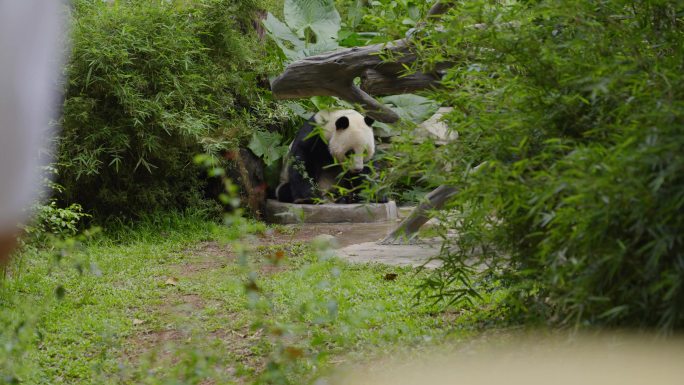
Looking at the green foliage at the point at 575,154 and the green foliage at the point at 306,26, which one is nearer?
the green foliage at the point at 575,154

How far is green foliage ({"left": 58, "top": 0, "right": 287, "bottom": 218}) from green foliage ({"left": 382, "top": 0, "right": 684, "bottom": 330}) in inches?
187

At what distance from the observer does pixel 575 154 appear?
2.70 m

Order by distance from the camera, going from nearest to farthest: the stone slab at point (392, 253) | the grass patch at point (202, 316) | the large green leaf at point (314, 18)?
the grass patch at point (202, 316) → the stone slab at point (392, 253) → the large green leaf at point (314, 18)

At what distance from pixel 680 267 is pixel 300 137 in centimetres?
724

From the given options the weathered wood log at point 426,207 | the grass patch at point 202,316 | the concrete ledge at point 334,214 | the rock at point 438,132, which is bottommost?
the concrete ledge at point 334,214

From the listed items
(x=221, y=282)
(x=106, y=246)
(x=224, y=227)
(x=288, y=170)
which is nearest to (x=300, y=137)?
(x=288, y=170)

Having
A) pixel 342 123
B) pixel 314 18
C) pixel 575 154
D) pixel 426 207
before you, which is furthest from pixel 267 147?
pixel 575 154

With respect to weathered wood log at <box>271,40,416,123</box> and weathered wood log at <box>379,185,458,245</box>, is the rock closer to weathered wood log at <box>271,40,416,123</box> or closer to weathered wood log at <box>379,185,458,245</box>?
weathered wood log at <box>379,185,458,245</box>

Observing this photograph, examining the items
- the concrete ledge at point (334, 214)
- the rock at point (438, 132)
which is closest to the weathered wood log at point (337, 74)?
the rock at point (438, 132)

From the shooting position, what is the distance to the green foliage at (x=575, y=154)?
2.49 metres

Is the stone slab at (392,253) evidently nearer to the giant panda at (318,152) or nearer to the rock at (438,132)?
the rock at (438,132)

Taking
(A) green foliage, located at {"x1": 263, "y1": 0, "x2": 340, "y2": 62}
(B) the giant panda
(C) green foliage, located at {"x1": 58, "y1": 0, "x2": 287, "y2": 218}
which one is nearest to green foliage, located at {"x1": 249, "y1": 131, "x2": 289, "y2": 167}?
(B) the giant panda

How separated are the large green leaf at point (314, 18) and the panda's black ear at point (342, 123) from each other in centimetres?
225

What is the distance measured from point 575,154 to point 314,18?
9.30 m
